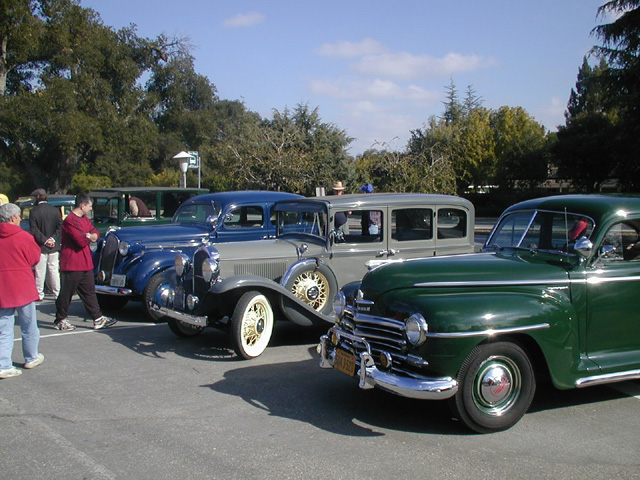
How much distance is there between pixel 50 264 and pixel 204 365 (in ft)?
18.1

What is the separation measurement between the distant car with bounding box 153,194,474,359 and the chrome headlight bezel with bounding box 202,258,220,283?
0.04 feet

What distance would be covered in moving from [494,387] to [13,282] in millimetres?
4602

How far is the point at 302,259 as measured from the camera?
24.8 feet

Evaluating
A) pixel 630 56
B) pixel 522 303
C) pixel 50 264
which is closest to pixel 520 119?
pixel 630 56

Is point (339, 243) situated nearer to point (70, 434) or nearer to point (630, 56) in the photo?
point (70, 434)

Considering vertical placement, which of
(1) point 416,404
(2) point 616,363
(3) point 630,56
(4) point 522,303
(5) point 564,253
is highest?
(3) point 630,56

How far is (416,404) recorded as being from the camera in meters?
5.33

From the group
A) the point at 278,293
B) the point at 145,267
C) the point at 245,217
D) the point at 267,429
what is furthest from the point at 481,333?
the point at 245,217

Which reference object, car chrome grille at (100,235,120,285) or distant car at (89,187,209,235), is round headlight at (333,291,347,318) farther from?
distant car at (89,187,209,235)

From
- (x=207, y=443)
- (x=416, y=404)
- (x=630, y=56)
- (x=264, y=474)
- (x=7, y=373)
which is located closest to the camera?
(x=264, y=474)

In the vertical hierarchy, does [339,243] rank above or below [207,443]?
above

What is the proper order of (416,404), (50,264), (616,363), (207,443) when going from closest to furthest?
1. (207,443)
2. (616,363)
3. (416,404)
4. (50,264)

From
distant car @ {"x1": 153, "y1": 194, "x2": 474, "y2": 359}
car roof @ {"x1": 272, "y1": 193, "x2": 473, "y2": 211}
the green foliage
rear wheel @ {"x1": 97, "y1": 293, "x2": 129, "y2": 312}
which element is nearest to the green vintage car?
distant car @ {"x1": 153, "y1": 194, "x2": 474, "y2": 359}

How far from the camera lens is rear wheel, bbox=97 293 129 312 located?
9.94 metres
